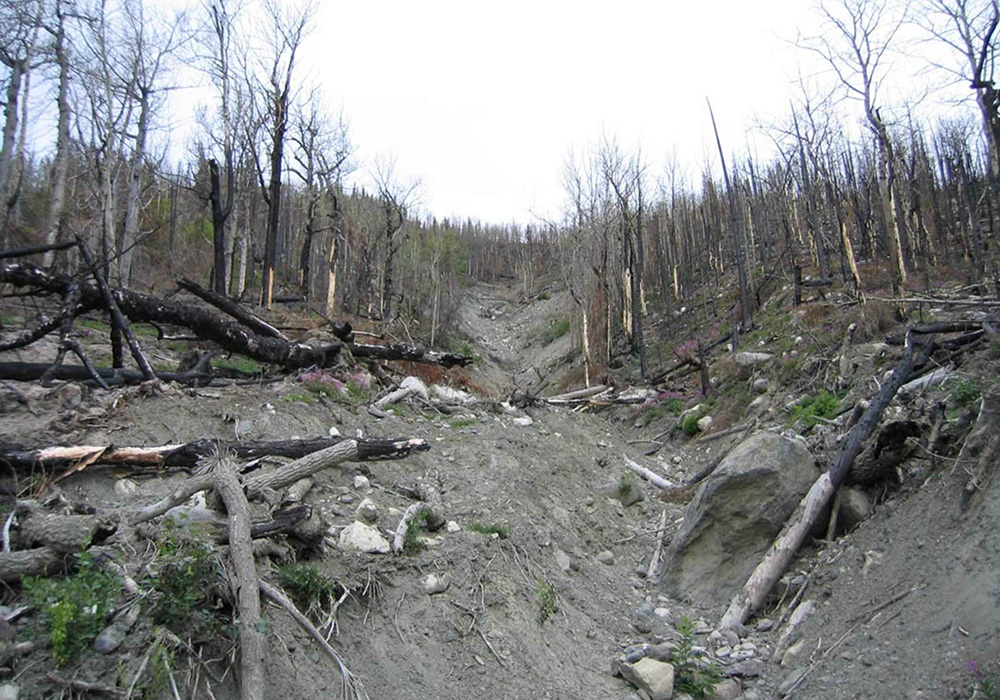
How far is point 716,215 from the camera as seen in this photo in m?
32.5

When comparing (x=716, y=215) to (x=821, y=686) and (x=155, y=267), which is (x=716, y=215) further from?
(x=821, y=686)

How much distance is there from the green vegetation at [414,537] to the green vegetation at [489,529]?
0.45m

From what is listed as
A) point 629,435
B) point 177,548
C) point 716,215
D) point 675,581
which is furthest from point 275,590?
point 716,215

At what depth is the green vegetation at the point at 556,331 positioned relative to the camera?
33031mm

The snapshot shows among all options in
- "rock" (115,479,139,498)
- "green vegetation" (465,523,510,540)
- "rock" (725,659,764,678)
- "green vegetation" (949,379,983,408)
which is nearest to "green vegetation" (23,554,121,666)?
"rock" (115,479,139,498)

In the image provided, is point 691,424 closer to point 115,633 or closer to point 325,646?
point 325,646

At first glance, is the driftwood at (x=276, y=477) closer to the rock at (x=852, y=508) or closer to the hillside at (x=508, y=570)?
the hillside at (x=508, y=570)

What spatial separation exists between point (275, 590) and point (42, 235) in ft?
57.5

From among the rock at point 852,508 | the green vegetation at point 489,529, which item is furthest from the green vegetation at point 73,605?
the rock at point 852,508

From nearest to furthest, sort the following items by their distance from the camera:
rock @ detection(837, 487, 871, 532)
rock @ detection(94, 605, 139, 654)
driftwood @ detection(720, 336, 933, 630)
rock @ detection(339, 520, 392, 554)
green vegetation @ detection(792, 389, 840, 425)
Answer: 1. rock @ detection(94, 605, 139, 654)
2. rock @ detection(339, 520, 392, 554)
3. driftwood @ detection(720, 336, 933, 630)
4. rock @ detection(837, 487, 871, 532)
5. green vegetation @ detection(792, 389, 840, 425)

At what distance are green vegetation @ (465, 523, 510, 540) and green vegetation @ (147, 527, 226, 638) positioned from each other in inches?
95.6

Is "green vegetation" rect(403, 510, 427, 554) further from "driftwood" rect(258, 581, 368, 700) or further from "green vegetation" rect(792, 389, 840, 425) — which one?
"green vegetation" rect(792, 389, 840, 425)

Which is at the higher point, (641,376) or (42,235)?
(42,235)

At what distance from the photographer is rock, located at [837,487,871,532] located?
5.05 meters
